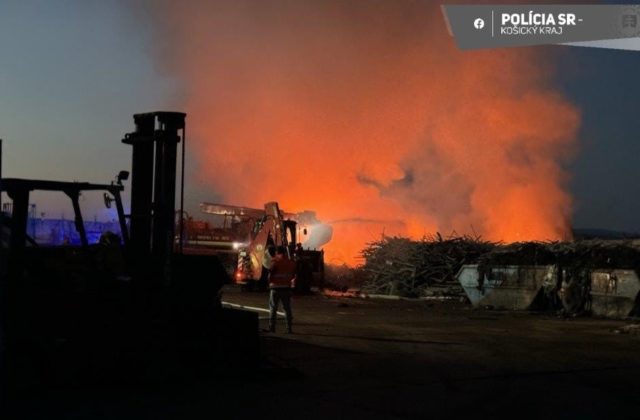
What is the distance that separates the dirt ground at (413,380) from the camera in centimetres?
795

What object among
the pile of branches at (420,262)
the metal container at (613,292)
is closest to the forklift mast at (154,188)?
the metal container at (613,292)

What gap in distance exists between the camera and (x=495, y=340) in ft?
47.1

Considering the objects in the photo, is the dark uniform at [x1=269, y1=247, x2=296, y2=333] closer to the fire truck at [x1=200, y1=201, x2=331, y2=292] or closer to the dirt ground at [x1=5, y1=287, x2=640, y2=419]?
the dirt ground at [x1=5, y1=287, x2=640, y2=419]

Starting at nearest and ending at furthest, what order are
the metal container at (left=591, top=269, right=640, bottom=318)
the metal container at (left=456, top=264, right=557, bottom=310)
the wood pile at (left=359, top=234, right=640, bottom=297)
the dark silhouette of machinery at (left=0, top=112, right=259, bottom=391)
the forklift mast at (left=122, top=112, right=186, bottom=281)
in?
the dark silhouette of machinery at (left=0, top=112, right=259, bottom=391) < the forklift mast at (left=122, top=112, right=186, bottom=281) < the metal container at (left=591, top=269, right=640, bottom=318) < the wood pile at (left=359, top=234, right=640, bottom=297) < the metal container at (left=456, top=264, right=557, bottom=310)

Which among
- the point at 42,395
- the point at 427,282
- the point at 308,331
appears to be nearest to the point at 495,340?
the point at 308,331

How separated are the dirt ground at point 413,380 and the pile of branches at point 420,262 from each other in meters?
10.5

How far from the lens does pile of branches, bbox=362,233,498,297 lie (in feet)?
89.9

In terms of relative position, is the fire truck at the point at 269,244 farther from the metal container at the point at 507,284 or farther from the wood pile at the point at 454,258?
the metal container at the point at 507,284

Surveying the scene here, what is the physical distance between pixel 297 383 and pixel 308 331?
19.8ft

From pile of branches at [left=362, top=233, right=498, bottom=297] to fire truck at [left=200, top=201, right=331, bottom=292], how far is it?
93.3 inches

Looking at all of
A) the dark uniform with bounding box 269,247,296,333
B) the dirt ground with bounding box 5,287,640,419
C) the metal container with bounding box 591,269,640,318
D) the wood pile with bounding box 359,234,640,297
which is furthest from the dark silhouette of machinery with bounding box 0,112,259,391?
the wood pile with bounding box 359,234,640,297

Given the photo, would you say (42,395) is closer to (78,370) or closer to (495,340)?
(78,370)

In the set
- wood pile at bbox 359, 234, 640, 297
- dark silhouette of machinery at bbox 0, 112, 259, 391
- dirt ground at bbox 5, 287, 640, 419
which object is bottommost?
dirt ground at bbox 5, 287, 640, 419

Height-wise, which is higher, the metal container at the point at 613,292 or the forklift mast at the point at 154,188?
the forklift mast at the point at 154,188
